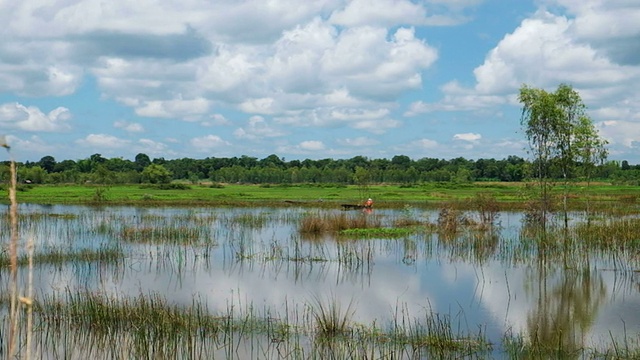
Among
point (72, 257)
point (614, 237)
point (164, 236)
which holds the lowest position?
point (72, 257)

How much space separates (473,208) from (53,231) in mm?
23194

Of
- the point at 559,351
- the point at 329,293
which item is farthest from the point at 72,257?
the point at 559,351

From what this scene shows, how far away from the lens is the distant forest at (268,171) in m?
71.9

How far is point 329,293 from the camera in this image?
42.3ft

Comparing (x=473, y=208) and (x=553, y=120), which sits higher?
(x=553, y=120)

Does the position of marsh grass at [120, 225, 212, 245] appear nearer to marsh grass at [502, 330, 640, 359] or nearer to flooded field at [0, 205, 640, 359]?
flooded field at [0, 205, 640, 359]

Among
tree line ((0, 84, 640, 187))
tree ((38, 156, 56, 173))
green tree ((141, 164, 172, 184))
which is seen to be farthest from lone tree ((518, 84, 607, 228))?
tree ((38, 156, 56, 173))

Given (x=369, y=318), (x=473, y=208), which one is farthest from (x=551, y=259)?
(x=473, y=208)

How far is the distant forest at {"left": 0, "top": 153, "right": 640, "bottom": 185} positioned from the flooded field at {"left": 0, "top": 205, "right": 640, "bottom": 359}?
17.3 meters

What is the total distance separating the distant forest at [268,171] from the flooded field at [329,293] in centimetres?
1729

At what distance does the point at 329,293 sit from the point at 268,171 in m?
78.1

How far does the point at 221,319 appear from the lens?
10.1 m

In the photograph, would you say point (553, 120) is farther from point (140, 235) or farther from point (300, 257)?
point (140, 235)

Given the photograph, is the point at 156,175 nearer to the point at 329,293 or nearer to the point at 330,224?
the point at 330,224
